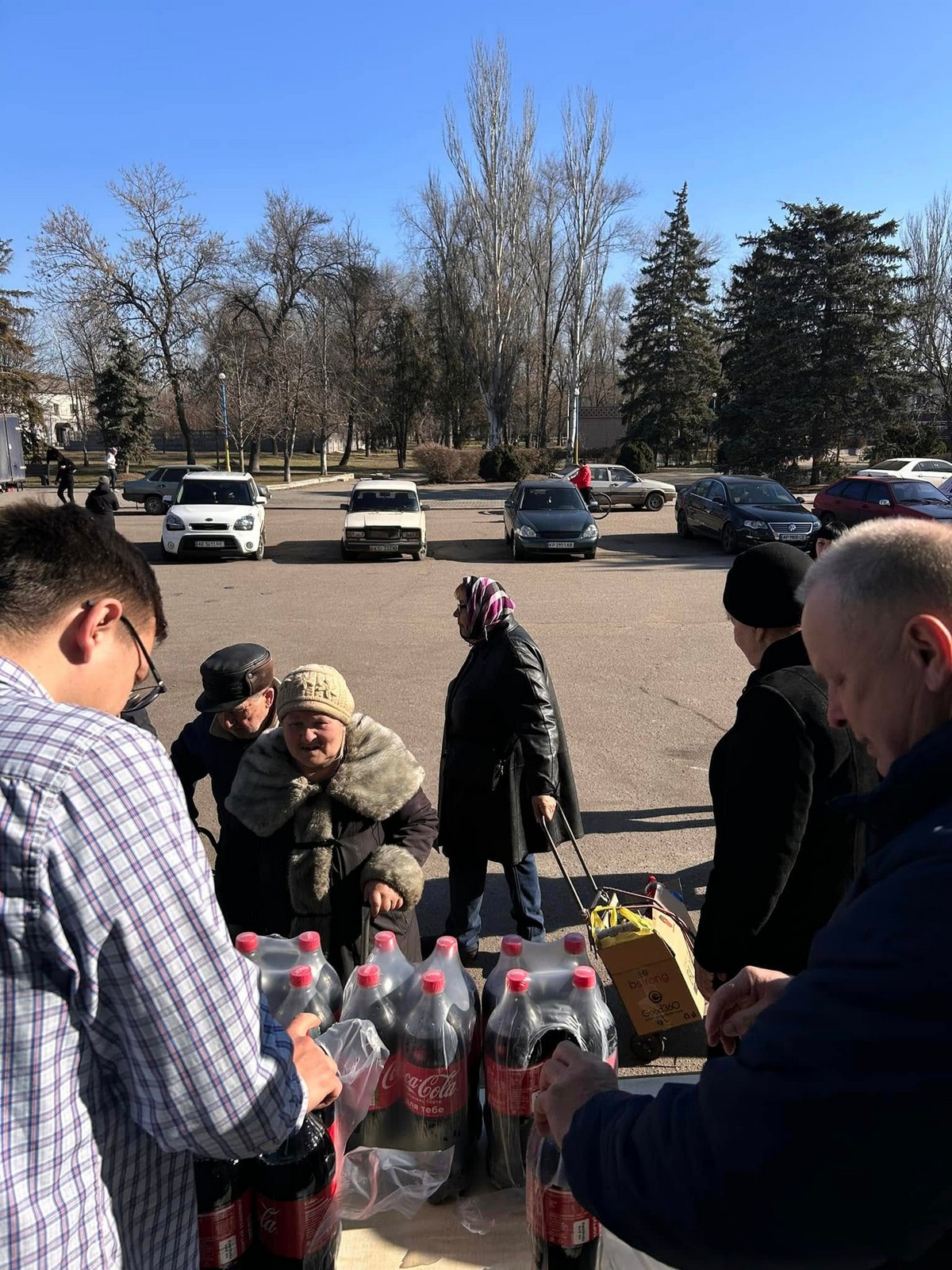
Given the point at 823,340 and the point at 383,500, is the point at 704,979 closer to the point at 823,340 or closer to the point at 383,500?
the point at 383,500

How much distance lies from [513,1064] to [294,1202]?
50 centimetres

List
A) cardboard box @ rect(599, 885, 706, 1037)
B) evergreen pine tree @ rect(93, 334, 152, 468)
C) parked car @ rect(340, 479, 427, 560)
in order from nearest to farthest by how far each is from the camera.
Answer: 1. cardboard box @ rect(599, 885, 706, 1037)
2. parked car @ rect(340, 479, 427, 560)
3. evergreen pine tree @ rect(93, 334, 152, 468)

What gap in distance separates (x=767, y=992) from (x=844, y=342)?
111ft

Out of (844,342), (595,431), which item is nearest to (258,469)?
(595,431)

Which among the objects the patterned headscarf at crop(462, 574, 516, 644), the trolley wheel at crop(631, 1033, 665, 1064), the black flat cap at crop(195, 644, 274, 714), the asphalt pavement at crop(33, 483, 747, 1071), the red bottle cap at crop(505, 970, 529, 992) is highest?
the patterned headscarf at crop(462, 574, 516, 644)

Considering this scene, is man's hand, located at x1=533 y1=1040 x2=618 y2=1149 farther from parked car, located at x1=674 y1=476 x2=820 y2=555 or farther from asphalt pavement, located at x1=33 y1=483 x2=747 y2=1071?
parked car, located at x1=674 y1=476 x2=820 y2=555

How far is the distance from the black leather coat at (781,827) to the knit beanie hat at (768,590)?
23 cm

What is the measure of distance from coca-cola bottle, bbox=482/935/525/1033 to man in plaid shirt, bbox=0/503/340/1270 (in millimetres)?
672

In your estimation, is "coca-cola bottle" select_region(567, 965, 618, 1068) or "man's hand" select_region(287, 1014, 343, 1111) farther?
"coca-cola bottle" select_region(567, 965, 618, 1068)

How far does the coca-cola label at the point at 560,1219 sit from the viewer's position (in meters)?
1.59

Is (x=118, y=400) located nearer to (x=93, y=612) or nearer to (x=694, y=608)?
(x=694, y=608)

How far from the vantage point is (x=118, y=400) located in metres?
49.2

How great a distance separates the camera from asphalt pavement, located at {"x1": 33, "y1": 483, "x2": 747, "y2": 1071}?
5375 millimetres

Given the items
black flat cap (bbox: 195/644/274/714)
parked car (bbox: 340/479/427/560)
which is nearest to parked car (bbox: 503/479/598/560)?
parked car (bbox: 340/479/427/560)
